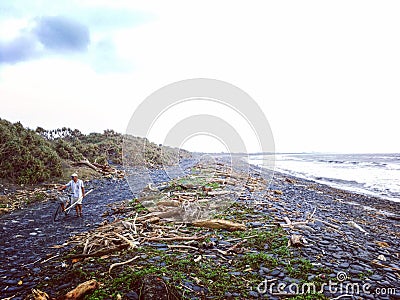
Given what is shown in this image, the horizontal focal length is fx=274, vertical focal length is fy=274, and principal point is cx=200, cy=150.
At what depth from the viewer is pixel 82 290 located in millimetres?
4699

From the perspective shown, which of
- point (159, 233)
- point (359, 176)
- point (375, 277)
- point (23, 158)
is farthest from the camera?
point (359, 176)

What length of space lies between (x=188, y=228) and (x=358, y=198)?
52.8ft

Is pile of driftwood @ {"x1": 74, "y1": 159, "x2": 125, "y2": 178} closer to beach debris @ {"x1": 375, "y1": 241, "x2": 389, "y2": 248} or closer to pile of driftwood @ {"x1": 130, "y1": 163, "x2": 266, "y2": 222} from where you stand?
pile of driftwood @ {"x1": 130, "y1": 163, "x2": 266, "y2": 222}

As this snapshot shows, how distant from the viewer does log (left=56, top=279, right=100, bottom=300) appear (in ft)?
15.0

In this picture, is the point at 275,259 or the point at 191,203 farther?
the point at 191,203

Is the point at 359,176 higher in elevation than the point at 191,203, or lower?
lower

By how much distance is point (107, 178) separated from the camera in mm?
23609

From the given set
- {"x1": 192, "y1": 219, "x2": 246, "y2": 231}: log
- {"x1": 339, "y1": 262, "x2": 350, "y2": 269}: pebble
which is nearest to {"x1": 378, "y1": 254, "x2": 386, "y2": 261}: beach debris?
{"x1": 339, "y1": 262, "x2": 350, "y2": 269}: pebble

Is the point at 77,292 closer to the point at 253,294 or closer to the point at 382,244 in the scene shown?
the point at 253,294

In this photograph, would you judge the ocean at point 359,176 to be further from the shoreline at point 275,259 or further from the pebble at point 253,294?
the pebble at point 253,294

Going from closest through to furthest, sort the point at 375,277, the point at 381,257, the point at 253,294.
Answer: the point at 253,294 → the point at 375,277 → the point at 381,257

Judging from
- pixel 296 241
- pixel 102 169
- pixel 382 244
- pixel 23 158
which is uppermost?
pixel 23 158

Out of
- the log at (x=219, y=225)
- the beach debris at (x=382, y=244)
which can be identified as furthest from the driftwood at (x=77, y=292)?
the beach debris at (x=382, y=244)

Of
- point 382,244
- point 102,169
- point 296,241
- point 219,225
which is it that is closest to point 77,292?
point 219,225
